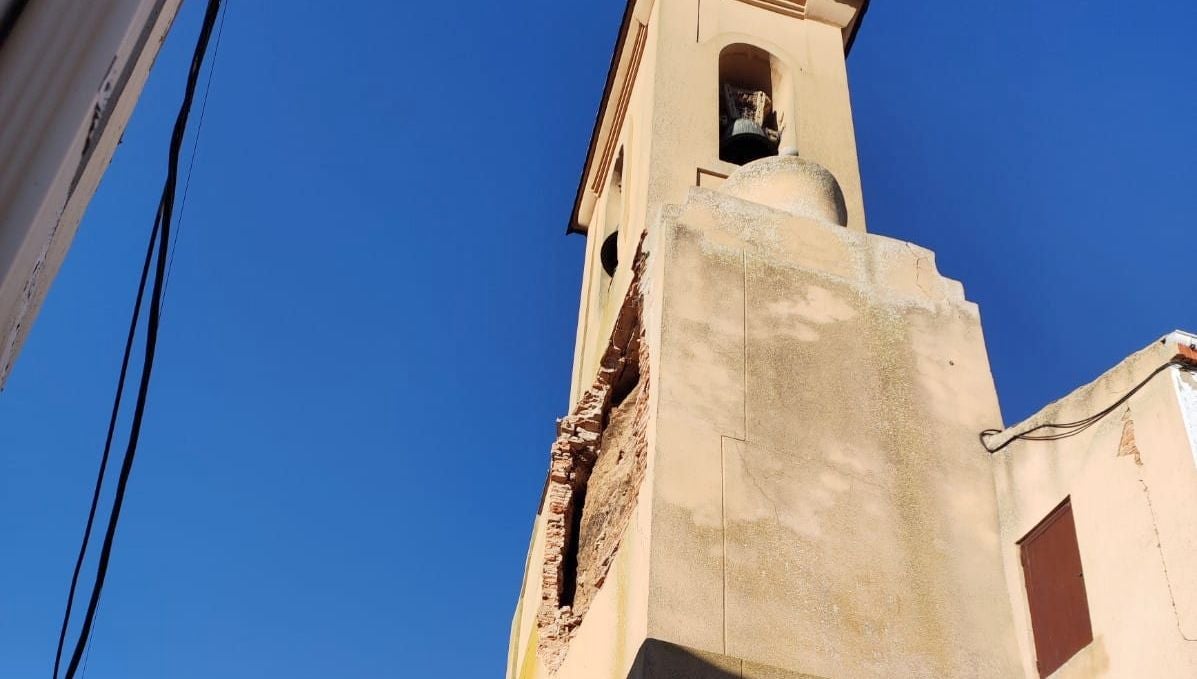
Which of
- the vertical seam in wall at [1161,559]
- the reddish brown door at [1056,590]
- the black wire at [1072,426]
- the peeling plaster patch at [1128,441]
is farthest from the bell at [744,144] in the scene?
the vertical seam in wall at [1161,559]

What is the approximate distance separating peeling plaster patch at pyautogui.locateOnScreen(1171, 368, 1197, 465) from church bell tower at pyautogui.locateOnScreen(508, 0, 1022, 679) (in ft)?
5.36

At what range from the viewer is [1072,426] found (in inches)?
273

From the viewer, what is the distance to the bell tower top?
11.4 metres

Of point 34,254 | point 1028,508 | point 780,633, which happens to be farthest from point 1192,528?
point 34,254

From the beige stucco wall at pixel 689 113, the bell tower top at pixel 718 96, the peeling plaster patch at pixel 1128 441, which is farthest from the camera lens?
the bell tower top at pixel 718 96

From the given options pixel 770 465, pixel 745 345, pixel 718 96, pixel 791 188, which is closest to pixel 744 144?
pixel 718 96

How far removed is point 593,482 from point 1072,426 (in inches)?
160

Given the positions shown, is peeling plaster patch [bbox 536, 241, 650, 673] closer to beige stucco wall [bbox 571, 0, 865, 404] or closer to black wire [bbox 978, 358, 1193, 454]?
beige stucco wall [bbox 571, 0, 865, 404]

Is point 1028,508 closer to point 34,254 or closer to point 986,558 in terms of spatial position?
point 986,558

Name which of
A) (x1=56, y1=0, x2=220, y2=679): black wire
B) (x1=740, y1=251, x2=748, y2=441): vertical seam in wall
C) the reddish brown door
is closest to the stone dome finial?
(x1=740, y1=251, x2=748, y2=441): vertical seam in wall

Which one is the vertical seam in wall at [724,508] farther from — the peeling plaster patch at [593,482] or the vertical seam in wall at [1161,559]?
the vertical seam in wall at [1161,559]

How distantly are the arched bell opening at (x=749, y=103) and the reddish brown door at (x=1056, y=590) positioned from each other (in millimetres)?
5954

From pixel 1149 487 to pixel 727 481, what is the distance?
2.33 metres

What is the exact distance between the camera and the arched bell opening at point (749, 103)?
12227 mm
